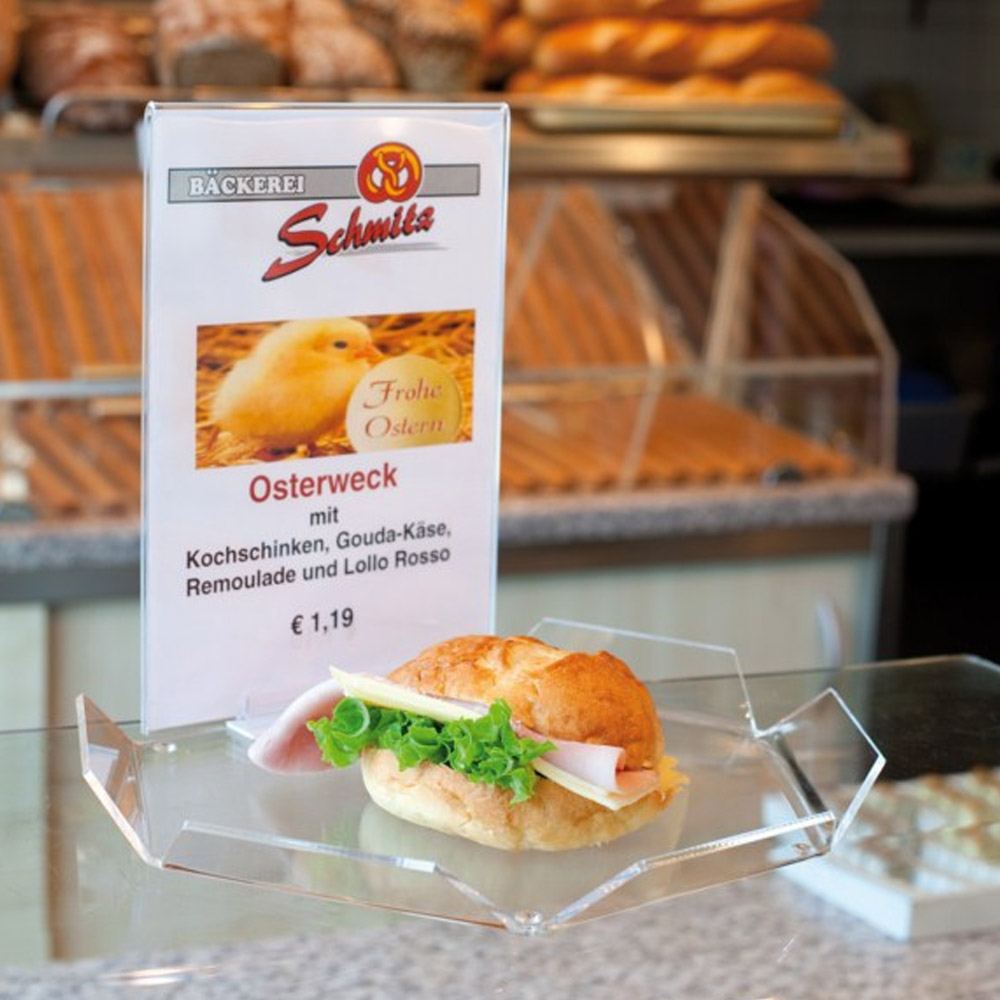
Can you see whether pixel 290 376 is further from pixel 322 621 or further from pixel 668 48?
pixel 668 48

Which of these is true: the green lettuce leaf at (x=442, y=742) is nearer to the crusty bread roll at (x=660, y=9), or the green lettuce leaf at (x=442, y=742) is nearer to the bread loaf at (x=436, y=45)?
the bread loaf at (x=436, y=45)

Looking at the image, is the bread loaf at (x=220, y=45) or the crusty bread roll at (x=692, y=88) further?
the crusty bread roll at (x=692, y=88)

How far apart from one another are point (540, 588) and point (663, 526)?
0.64ft

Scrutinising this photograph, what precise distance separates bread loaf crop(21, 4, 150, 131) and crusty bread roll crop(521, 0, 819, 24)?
59cm

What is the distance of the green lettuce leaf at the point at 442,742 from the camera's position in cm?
87

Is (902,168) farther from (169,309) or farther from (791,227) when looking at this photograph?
(169,309)

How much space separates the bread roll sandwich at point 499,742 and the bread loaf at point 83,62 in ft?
4.90

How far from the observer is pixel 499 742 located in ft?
2.89

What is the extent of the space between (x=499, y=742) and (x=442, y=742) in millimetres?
32

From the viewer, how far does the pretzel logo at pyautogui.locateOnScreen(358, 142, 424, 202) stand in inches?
38.5

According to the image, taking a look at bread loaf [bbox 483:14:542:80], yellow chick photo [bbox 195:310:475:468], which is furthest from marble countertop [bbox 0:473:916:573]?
yellow chick photo [bbox 195:310:475:468]

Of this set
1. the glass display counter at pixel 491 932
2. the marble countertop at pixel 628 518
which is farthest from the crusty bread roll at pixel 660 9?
the glass display counter at pixel 491 932

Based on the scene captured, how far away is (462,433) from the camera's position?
41.5 inches

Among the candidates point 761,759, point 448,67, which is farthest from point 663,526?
point 761,759
